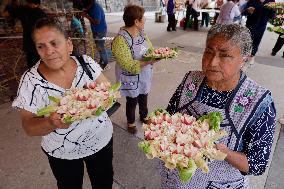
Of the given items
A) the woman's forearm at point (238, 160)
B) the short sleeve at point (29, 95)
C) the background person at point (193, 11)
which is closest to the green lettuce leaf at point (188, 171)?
the woman's forearm at point (238, 160)

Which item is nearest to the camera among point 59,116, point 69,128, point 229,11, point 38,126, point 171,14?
point 59,116

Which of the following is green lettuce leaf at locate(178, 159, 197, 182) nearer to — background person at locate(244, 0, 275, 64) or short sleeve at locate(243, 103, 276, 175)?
short sleeve at locate(243, 103, 276, 175)

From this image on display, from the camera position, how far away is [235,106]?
160cm

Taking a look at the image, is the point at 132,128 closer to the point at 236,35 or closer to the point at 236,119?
the point at 236,119

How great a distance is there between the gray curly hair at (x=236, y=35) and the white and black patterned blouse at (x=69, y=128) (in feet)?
3.24

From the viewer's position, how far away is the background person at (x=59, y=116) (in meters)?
→ 1.80

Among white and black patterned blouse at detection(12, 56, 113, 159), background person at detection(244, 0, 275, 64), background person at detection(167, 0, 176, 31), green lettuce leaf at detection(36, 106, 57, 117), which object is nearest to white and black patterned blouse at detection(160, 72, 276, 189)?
white and black patterned blouse at detection(12, 56, 113, 159)

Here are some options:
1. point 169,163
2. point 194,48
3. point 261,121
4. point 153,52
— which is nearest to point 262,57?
point 194,48

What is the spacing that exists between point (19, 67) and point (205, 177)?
673 cm

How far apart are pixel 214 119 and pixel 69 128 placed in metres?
1.08

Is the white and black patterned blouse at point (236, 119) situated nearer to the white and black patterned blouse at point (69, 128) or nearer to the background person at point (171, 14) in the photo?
the white and black patterned blouse at point (69, 128)

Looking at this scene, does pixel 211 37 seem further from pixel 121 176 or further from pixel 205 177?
pixel 121 176

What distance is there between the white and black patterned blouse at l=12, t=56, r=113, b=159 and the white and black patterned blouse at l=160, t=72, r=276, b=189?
0.71m

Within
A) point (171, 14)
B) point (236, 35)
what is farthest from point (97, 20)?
point (171, 14)
